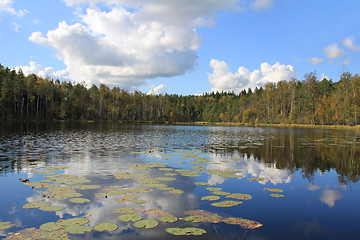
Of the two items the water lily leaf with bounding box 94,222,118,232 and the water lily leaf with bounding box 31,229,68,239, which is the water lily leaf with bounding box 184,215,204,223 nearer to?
the water lily leaf with bounding box 94,222,118,232

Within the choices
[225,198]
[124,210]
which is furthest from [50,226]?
[225,198]

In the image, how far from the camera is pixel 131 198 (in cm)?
914

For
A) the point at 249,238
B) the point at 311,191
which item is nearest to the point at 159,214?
the point at 249,238

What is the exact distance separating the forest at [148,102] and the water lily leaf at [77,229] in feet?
296

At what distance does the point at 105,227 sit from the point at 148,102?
147m

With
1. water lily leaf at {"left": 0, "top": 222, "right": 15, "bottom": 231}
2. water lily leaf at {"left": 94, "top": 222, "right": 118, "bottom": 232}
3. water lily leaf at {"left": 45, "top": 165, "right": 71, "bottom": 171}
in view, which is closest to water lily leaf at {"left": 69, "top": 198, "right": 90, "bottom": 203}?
water lily leaf at {"left": 0, "top": 222, "right": 15, "bottom": 231}

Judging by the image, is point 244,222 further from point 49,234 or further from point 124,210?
point 49,234

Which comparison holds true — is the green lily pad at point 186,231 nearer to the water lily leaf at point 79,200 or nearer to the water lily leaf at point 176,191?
the water lily leaf at point 176,191

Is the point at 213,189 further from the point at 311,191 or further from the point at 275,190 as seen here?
the point at 311,191

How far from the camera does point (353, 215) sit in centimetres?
839

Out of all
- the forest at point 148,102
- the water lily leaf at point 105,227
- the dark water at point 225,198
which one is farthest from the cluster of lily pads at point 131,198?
the forest at point 148,102

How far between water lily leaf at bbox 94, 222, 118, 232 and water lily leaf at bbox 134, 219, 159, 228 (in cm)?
59

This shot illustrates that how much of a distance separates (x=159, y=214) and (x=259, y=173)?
28.5ft

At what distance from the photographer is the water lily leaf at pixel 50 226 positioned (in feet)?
21.1
